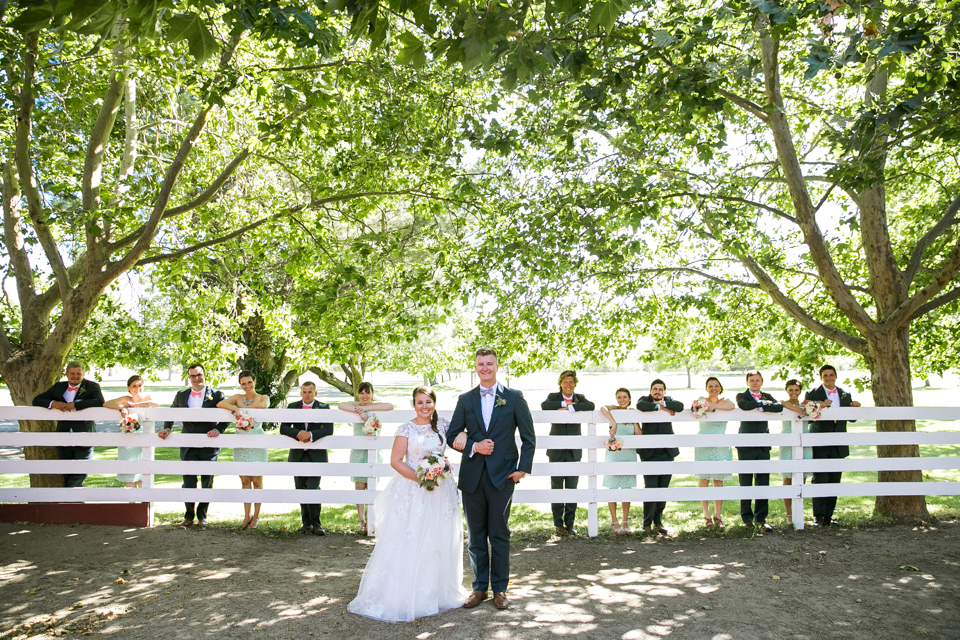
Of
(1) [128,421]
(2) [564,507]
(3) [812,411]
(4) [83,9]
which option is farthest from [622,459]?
(4) [83,9]

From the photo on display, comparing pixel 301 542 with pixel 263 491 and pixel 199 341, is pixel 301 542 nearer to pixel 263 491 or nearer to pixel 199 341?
pixel 263 491

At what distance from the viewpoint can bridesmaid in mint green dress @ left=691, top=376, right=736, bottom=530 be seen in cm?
820

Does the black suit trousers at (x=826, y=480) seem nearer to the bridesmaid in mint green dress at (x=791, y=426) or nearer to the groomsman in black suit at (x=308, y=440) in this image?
the bridesmaid in mint green dress at (x=791, y=426)

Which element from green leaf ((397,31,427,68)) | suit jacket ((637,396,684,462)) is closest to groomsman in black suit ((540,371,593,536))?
suit jacket ((637,396,684,462))

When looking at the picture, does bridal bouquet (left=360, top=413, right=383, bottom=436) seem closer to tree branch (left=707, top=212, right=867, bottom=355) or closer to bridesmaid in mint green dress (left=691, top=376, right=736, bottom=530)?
bridesmaid in mint green dress (left=691, top=376, right=736, bottom=530)

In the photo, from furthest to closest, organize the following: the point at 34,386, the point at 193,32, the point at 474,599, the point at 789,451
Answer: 1. the point at 34,386
2. the point at 789,451
3. the point at 474,599
4. the point at 193,32

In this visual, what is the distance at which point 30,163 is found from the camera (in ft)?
27.2

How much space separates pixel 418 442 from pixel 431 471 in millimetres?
395

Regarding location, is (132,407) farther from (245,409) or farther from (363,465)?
(363,465)

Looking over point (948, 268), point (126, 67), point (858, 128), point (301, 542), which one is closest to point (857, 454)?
point (948, 268)

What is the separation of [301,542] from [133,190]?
528 cm

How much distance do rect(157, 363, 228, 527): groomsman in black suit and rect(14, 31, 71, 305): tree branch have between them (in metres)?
1.90

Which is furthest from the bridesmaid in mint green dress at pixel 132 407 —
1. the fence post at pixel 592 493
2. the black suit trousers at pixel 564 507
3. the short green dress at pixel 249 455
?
the fence post at pixel 592 493

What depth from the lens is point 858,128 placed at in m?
6.12
